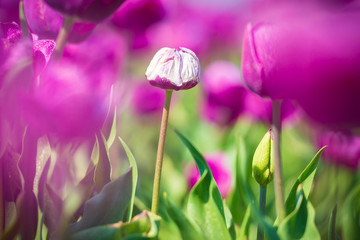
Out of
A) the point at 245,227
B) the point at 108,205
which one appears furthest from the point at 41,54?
the point at 245,227

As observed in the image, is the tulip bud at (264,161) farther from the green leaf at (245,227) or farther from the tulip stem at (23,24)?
the tulip stem at (23,24)

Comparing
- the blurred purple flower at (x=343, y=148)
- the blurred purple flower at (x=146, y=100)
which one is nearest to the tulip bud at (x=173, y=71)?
the blurred purple flower at (x=343, y=148)

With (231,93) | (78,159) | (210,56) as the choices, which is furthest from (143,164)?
(210,56)

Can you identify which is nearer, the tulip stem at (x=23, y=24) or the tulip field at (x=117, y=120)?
the tulip field at (x=117, y=120)

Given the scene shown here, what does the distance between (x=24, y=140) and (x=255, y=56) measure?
217mm

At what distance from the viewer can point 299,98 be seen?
0.94 ft

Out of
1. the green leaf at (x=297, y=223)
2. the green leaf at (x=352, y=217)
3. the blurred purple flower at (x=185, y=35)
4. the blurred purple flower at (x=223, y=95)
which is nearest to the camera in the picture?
the green leaf at (x=297, y=223)

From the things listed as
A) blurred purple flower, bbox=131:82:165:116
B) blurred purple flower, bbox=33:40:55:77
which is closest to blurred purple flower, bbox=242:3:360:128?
blurred purple flower, bbox=33:40:55:77

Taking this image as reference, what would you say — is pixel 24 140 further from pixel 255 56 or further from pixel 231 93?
pixel 231 93

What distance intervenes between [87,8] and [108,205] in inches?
6.9

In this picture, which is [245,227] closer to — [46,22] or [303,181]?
[303,181]

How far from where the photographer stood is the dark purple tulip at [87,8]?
0.35m

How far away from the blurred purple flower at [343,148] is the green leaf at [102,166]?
0.45 meters

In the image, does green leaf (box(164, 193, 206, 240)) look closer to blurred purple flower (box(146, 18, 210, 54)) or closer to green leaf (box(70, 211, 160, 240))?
green leaf (box(70, 211, 160, 240))
